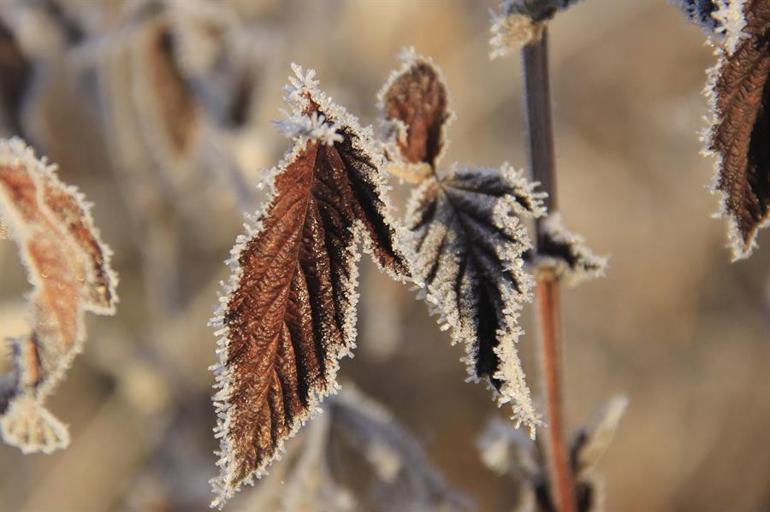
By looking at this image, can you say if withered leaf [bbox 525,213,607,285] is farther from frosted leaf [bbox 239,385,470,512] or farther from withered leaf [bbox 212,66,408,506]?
frosted leaf [bbox 239,385,470,512]

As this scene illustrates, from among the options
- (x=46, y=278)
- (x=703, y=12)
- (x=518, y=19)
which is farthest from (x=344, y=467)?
(x=703, y=12)

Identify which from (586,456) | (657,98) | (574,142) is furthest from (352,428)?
(657,98)

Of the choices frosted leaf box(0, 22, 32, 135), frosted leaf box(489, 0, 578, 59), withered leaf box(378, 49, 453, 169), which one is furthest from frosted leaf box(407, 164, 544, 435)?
frosted leaf box(0, 22, 32, 135)

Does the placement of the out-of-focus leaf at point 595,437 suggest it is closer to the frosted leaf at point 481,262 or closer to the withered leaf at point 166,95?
the frosted leaf at point 481,262

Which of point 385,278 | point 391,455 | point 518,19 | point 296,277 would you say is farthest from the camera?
point 385,278

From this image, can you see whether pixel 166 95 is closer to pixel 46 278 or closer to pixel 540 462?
pixel 46 278
